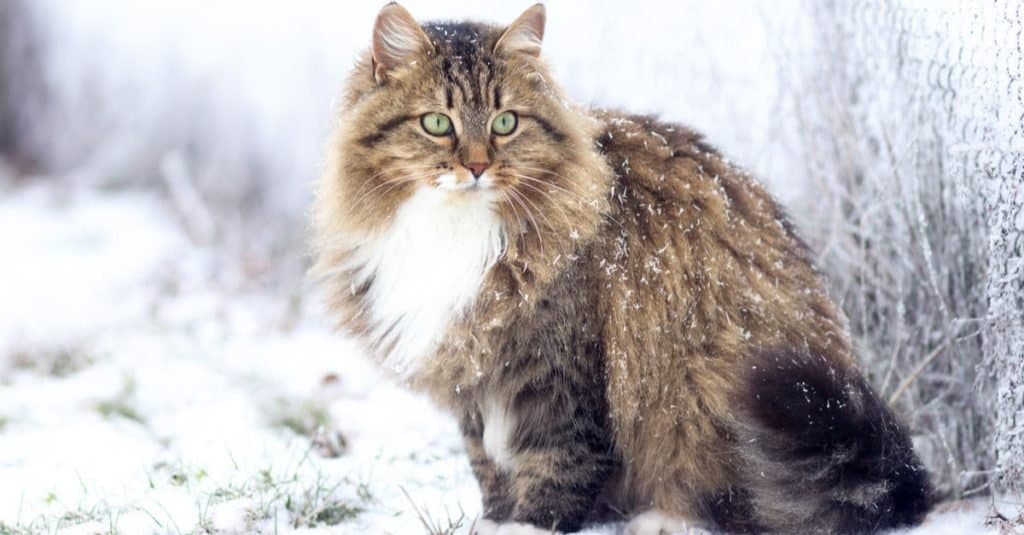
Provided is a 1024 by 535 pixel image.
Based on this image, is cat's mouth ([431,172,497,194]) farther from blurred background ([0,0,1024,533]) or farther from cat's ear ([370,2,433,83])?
blurred background ([0,0,1024,533])

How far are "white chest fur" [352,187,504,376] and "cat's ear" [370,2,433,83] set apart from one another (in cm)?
36

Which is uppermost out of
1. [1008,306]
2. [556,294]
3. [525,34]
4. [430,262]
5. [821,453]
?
[525,34]

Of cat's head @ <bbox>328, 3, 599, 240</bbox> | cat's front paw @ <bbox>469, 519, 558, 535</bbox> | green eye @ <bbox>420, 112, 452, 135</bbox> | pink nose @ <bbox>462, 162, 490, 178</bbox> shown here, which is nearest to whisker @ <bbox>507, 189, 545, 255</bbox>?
cat's head @ <bbox>328, 3, 599, 240</bbox>

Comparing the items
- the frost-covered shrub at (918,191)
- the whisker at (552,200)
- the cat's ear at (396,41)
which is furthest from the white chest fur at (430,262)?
the frost-covered shrub at (918,191)

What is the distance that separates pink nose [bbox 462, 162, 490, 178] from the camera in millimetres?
2564

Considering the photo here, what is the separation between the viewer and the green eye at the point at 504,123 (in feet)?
8.77

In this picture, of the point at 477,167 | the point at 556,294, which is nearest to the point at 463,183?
the point at 477,167

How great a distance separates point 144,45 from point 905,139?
6.12m

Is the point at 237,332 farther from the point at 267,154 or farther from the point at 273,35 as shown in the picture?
the point at 273,35

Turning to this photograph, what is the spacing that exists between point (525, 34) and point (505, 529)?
1.34 meters

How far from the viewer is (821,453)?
2430 millimetres

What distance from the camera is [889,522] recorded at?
2.61 metres

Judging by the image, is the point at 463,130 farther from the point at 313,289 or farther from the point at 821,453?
the point at 313,289

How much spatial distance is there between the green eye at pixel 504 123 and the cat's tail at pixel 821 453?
889 millimetres
